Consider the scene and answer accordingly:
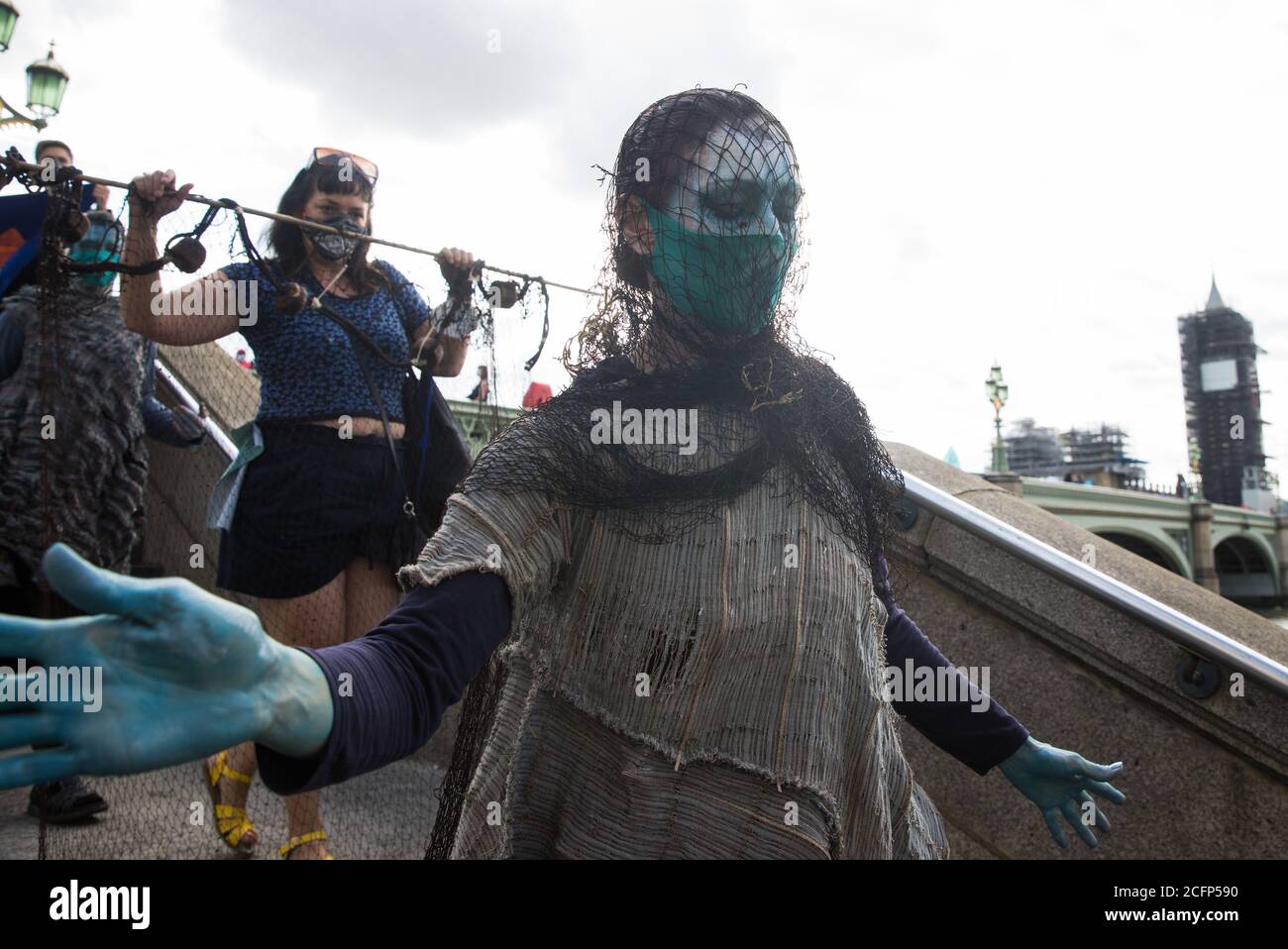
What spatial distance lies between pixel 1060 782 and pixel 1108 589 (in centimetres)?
138

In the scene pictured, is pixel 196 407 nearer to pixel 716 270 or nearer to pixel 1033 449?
pixel 716 270

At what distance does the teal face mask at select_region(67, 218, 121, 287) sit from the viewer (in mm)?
3344

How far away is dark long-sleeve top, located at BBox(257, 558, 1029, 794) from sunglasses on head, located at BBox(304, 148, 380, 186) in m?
2.26

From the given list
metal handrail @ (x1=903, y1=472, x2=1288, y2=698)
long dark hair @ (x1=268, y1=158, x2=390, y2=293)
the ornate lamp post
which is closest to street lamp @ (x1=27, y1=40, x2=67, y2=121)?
the ornate lamp post

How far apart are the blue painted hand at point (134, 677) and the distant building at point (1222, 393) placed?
4275 inches

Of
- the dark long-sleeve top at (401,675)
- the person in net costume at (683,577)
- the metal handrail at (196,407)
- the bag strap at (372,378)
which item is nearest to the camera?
the dark long-sleeve top at (401,675)

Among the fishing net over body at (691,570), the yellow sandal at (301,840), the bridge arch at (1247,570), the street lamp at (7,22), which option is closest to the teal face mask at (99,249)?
the yellow sandal at (301,840)

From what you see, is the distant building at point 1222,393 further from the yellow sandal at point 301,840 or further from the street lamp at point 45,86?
the yellow sandal at point 301,840

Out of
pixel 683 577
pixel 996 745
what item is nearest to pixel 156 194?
pixel 683 577

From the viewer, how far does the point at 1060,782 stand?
1870 mm

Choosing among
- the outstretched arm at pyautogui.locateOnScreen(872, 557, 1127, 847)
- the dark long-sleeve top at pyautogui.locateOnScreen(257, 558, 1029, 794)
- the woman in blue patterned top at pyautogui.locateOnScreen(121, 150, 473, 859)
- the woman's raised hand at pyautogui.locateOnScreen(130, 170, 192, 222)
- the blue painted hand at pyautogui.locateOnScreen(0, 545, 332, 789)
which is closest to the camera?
the blue painted hand at pyautogui.locateOnScreen(0, 545, 332, 789)

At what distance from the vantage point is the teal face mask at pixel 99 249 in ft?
11.0

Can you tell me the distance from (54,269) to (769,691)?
2.74m

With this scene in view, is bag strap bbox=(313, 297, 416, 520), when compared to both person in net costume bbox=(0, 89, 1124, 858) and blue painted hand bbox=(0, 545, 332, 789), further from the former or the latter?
blue painted hand bbox=(0, 545, 332, 789)
